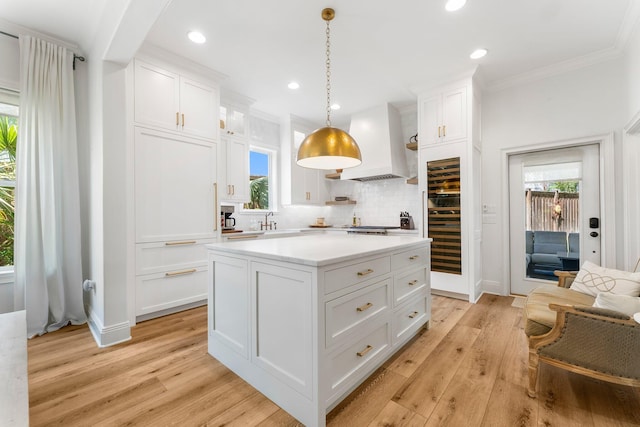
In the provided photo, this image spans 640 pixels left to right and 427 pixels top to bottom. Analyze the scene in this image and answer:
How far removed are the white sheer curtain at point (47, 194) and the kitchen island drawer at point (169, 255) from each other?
0.63 m

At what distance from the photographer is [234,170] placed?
404cm

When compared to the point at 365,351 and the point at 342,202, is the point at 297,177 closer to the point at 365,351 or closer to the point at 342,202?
the point at 342,202

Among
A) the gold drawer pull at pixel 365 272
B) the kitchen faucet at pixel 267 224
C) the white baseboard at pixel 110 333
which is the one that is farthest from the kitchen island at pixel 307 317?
the kitchen faucet at pixel 267 224

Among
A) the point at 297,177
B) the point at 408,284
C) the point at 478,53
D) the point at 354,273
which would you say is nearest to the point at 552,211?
the point at 478,53

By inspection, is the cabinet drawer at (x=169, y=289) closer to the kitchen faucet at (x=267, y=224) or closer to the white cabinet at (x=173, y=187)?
the white cabinet at (x=173, y=187)

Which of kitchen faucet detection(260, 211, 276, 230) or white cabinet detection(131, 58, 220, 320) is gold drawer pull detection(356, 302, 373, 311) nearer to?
white cabinet detection(131, 58, 220, 320)

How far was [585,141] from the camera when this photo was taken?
3207 mm

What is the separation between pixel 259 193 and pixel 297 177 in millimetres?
754

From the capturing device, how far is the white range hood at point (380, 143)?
14.6ft

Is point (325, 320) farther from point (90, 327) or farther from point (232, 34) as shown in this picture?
point (232, 34)

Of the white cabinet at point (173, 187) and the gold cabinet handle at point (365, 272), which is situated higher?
the white cabinet at point (173, 187)

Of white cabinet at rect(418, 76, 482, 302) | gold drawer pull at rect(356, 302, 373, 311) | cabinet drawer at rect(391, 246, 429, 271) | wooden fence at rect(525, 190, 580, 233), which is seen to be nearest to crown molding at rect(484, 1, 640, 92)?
white cabinet at rect(418, 76, 482, 302)

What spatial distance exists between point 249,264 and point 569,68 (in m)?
4.22

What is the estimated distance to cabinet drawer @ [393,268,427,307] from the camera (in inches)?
83.4
